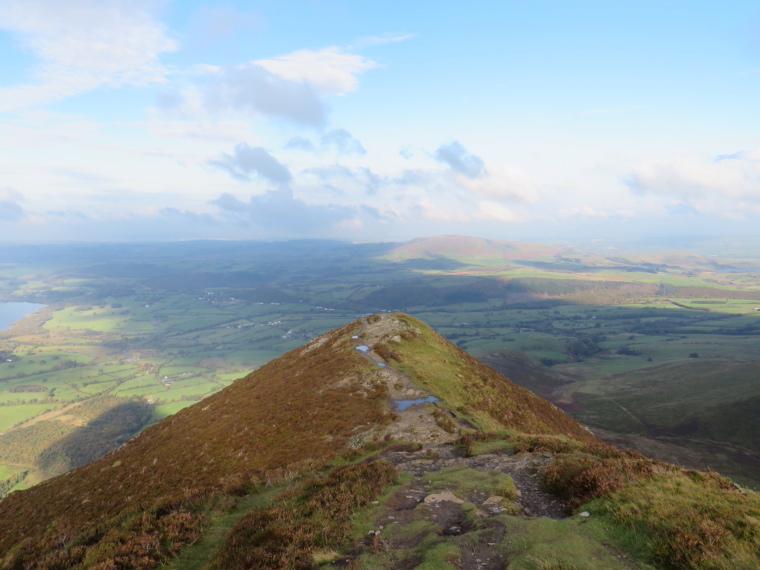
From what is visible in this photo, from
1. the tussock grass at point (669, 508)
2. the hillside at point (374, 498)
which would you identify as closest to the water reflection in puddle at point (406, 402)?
the hillside at point (374, 498)

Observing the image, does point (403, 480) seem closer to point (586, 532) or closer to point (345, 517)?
point (345, 517)

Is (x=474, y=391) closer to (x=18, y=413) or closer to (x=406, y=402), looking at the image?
(x=406, y=402)

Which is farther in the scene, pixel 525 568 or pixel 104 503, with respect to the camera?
pixel 104 503

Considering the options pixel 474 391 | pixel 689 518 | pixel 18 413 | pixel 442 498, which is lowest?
pixel 18 413

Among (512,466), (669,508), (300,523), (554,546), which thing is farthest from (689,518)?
(300,523)

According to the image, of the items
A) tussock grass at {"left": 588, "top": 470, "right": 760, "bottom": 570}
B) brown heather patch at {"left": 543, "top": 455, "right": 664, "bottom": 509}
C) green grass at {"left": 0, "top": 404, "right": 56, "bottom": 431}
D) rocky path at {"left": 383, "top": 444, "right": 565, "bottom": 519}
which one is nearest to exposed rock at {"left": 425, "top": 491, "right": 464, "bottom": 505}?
rocky path at {"left": 383, "top": 444, "right": 565, "bottom": 519}

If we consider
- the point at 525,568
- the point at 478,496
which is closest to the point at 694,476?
the point at 478,496
